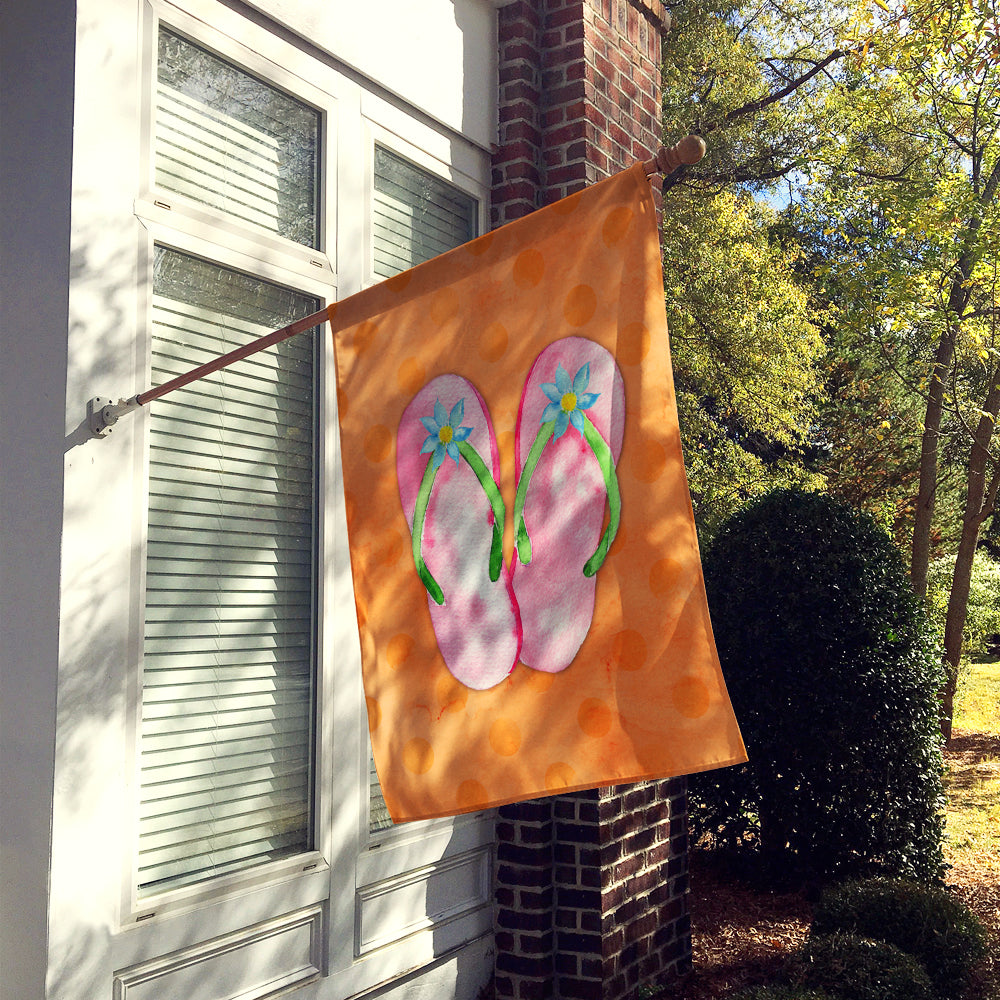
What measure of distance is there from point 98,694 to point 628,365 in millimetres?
1759

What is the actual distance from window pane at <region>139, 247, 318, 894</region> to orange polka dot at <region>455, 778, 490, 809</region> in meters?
1.24

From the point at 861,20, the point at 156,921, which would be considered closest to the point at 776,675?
the point at 156,921

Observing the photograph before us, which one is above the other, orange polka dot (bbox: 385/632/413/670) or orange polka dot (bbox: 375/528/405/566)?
orange polka dot (bbox: 375/528/405/566)

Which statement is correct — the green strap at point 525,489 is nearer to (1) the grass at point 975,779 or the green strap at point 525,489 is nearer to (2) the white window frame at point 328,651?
(2) the white window frame at point 328,651

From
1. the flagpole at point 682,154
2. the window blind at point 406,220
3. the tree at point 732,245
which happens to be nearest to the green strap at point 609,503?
the flagpole at point 682,154

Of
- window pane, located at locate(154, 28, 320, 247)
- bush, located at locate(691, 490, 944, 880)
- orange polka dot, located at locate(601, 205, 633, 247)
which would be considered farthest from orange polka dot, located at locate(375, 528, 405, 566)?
bush, located at locate(691, 490, 944, 880)

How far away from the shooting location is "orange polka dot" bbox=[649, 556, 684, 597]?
6.79 ft

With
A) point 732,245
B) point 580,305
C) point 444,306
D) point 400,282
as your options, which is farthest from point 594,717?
point 732,245

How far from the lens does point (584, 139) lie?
463 centimetres

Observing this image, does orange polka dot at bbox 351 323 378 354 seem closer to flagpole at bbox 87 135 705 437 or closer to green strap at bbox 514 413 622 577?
flagpole at bbox 87 135 705 437

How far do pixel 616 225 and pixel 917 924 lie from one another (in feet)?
12.5

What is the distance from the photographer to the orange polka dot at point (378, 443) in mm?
2410

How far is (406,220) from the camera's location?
167 inches

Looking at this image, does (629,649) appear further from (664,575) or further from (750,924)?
(750,924)
